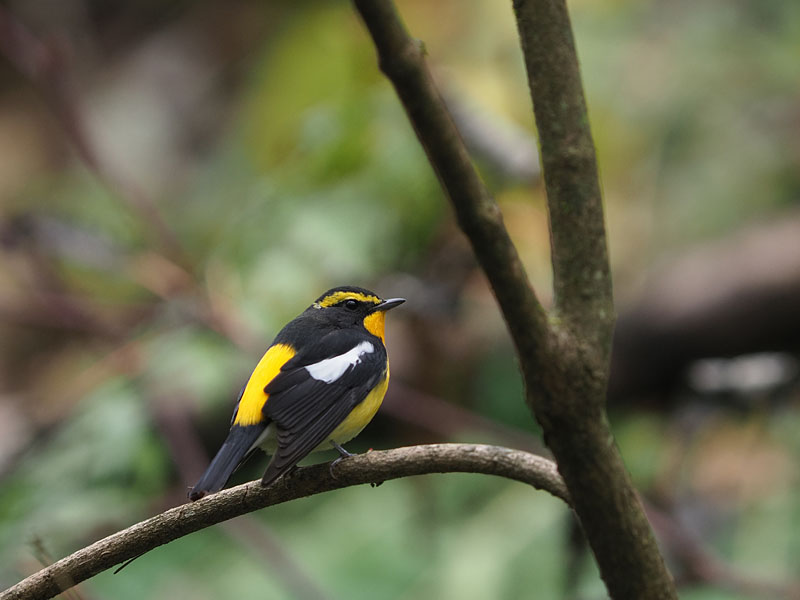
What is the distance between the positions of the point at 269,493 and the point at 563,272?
655 mm

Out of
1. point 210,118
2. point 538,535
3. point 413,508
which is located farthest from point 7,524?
point 210,118

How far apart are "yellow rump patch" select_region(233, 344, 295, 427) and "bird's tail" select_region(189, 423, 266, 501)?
3 cm

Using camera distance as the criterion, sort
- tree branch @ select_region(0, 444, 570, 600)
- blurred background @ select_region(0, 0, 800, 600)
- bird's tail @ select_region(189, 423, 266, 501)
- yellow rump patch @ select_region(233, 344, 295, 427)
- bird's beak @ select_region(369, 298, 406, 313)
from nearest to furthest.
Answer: tree branch @ select_region(0, 444, 570, 600)
bird's tail @ select_region(189, 423, 266, 501)
yellow rump patch @ select_region(233, 344, 295, 427)
bird's beak @ select_region(369, 298, 406, 313)
blurred background @ select_region(0, 0, 800, 600)

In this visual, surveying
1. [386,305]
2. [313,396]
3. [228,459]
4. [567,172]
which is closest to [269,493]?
[228,459]

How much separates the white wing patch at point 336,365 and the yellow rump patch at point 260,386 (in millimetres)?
72

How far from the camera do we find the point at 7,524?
297 cm

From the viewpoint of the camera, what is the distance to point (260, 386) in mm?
2027

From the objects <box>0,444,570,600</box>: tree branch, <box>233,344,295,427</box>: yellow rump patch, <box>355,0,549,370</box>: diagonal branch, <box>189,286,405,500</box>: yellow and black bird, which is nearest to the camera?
<box>355,0,549,370</box>: diagonal branch

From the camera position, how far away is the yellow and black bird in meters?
1.84

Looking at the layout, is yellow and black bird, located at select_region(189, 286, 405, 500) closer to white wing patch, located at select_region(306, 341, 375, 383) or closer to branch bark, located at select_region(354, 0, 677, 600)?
white wing patch, located at select_region(306, 341, 375, 383)

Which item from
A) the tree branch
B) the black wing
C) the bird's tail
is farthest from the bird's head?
the tree branch

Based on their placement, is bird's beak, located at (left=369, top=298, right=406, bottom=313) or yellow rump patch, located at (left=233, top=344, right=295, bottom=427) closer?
yellow rump patch, located at (left=233, top=344, right=295, bottom=427)

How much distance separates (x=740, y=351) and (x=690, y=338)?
24cm

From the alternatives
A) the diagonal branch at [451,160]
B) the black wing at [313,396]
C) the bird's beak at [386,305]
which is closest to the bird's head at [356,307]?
the bird's beak at [386,305]
